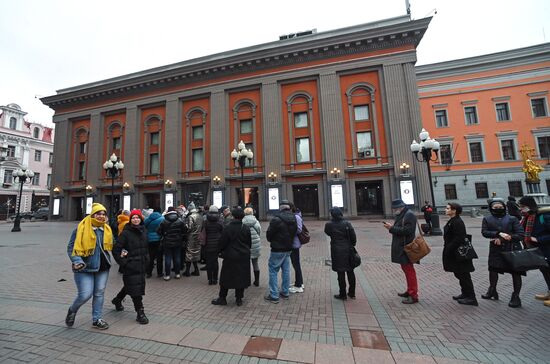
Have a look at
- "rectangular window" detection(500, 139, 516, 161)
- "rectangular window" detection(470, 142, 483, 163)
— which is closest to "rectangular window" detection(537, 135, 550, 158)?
"rectangular window" detection(500, 139, 516, 161)

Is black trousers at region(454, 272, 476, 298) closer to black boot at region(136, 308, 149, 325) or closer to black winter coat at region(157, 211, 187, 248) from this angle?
black boot at region(136, 308, 149, 325)

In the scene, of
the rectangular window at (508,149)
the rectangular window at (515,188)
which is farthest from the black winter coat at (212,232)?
the rectangular window at (508,149)

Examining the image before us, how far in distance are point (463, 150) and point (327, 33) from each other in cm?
2063

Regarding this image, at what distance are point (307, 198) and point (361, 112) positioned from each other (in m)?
9.86

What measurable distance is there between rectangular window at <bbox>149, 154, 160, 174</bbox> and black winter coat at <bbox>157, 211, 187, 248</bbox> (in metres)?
25.9

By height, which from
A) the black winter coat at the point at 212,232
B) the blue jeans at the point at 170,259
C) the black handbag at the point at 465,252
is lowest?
the blue jeans at the point at 170,259

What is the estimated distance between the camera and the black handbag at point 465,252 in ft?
14.6

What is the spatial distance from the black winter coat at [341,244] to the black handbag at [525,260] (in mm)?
2453

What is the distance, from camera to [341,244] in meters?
4.84

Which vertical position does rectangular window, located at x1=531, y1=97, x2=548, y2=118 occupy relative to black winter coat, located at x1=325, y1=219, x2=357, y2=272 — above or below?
above

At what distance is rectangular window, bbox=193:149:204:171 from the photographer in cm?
2839

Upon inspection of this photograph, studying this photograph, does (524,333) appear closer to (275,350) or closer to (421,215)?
(275,350)

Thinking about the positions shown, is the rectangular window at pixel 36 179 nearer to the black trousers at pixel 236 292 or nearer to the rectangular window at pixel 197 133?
the rectangular window at pixel 197 133

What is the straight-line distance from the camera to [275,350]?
10.5ft
